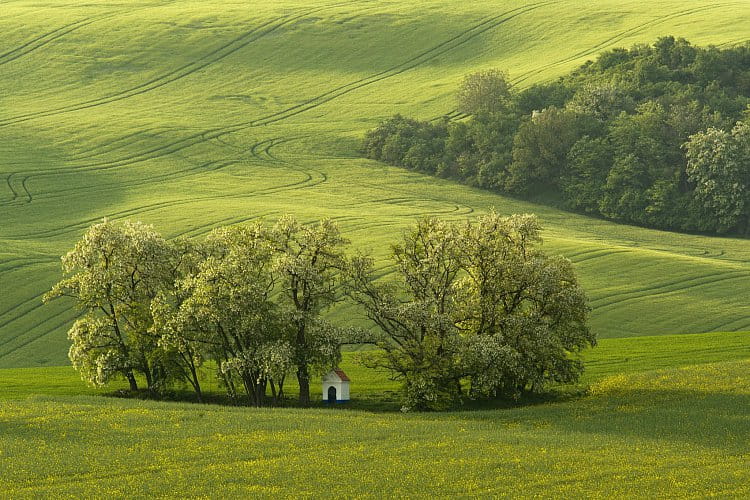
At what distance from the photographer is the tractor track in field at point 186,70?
427 feet

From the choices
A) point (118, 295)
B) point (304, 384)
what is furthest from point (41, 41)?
point (304, 384)

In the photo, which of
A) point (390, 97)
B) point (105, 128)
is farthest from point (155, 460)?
point (390, 97)

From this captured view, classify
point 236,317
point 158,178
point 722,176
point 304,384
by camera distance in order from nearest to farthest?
point 236,317 → point 304,384 → point 722,176 → point 158,178

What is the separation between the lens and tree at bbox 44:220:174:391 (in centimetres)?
4984

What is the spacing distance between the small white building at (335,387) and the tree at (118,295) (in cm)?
743

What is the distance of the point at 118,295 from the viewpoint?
51.3 meters

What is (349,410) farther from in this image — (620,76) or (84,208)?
(620,76)

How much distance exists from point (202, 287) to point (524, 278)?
14009mm

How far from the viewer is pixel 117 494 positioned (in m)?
29.1

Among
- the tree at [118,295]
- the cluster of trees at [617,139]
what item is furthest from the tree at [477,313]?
the cluster of trees at [617,139]

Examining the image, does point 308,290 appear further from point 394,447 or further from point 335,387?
point 394,447

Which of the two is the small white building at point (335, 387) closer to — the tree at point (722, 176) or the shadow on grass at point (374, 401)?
the shadow on grass at point (374, 401)

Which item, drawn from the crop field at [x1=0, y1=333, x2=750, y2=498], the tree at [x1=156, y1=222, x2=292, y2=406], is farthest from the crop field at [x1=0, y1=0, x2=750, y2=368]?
the crop field at [x1=0, y1=333, x2=750, y2=498]

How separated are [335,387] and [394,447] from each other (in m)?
14.2
